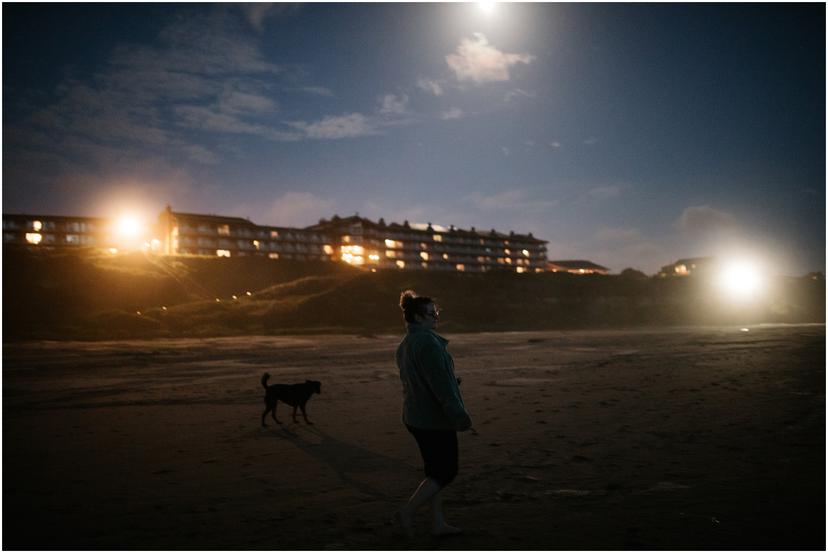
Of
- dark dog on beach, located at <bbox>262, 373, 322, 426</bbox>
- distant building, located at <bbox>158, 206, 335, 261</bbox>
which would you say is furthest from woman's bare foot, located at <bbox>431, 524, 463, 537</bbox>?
distant building, located at <bbox>158, 206, 335, 261</bbox>

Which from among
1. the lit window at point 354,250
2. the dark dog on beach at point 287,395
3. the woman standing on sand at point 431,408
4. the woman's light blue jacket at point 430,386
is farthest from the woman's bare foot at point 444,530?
the lit window at point 354,250

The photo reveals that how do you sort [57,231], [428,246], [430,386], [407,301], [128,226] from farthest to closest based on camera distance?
[428,246]
[128,226]
[57,231]
[407,301]
[430,386]

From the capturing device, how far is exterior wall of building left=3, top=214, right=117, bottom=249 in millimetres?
96250

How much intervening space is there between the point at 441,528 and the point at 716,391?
10.5 m

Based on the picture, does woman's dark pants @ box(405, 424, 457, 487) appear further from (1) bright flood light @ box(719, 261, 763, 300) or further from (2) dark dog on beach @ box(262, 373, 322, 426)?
(1) bright flood light @ box(719, 261, 763, 300)

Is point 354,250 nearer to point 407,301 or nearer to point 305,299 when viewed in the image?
point 305,299

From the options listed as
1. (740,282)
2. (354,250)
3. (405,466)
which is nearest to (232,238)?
(354,250)

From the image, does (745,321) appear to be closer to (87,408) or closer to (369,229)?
(87,408)

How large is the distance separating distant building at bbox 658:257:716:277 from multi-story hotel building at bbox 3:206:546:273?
67.1 metres

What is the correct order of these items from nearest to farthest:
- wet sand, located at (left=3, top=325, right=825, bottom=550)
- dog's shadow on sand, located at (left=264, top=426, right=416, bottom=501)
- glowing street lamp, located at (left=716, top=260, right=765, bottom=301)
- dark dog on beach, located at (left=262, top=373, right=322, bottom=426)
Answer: wet sand, located at (left=3, top=325, right=825, bottom=550)
dog's shadow on sand, located at (left=264, top=426, right=416, bottom=501)
dark dog on beach, located at (left=262, top=373, right=322, bottom=426)
glowing street lamp, located at (left=716, top=260, right=765, bottom=301)

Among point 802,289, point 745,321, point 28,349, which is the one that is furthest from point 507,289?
point 28,349

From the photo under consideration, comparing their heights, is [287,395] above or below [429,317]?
below

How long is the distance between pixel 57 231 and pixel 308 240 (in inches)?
1915

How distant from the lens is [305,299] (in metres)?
48.7
